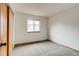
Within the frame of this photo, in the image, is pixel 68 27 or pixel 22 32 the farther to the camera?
pixel 22 32

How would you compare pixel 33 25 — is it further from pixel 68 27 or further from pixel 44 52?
pixel 44 52

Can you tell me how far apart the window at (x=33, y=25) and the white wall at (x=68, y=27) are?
118 cm

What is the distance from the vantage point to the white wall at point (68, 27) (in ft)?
12.6

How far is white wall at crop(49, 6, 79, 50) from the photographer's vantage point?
3853mm

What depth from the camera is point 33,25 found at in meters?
5.91

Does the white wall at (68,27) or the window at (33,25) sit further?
the window at (33,25)

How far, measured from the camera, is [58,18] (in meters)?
→ 5.35

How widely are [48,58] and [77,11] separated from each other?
3.40 metres

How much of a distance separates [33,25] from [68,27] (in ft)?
7.62

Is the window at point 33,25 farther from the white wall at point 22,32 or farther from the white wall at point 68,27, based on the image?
the white wall at point 68,27

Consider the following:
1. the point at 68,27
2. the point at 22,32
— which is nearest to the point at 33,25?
the point at 22,32

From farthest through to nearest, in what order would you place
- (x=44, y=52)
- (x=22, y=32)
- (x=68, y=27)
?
(x=22, y=32), (x=68, y=27), (x=44, y=52)

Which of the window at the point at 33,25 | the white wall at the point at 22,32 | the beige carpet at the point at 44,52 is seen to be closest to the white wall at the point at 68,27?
the beige carpet at the point at 44,52

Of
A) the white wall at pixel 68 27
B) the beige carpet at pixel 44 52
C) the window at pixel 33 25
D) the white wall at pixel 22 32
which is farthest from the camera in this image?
the window at pixel 33 25
